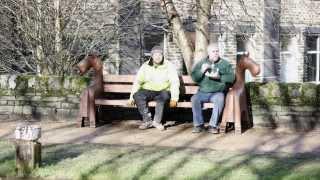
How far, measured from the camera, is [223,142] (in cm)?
833

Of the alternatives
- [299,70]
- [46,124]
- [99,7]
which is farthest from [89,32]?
[299,70]

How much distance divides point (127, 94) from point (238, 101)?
2283mm

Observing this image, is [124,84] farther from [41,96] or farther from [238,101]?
[238,101]

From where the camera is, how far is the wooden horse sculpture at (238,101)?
350 inches

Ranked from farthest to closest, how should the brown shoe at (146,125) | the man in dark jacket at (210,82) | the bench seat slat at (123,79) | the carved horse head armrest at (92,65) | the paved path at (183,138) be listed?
1. the carved horse head armrest at (92,65)
2. the bench seat slat at (123,79)
3. the brown shoe at (146,125)
4. the man in dark jacket at (210,82)
5. the paved path at (183,138)

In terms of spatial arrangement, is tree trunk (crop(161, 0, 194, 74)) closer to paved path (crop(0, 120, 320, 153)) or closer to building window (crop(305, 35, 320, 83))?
paved path (crop(0, 120, 320, 153))

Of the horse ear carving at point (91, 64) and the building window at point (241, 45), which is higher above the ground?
the building window at point (241, 45)

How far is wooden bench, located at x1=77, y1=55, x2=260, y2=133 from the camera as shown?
8.93 meters

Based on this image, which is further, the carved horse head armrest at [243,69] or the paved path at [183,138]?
the carved horse head armrest at [243,69]

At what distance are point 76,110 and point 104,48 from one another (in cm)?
335

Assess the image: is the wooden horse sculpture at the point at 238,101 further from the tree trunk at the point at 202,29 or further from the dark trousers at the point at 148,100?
the tree trunk at the point at 202,29

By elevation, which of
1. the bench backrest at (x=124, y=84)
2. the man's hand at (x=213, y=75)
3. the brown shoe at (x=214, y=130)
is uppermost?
the man's hand at (x=213, y=75)

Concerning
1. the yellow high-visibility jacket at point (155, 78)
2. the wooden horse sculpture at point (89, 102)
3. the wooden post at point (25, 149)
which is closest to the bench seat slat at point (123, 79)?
the wooden horse sculpture at point (89, 102)

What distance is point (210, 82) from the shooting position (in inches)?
362
